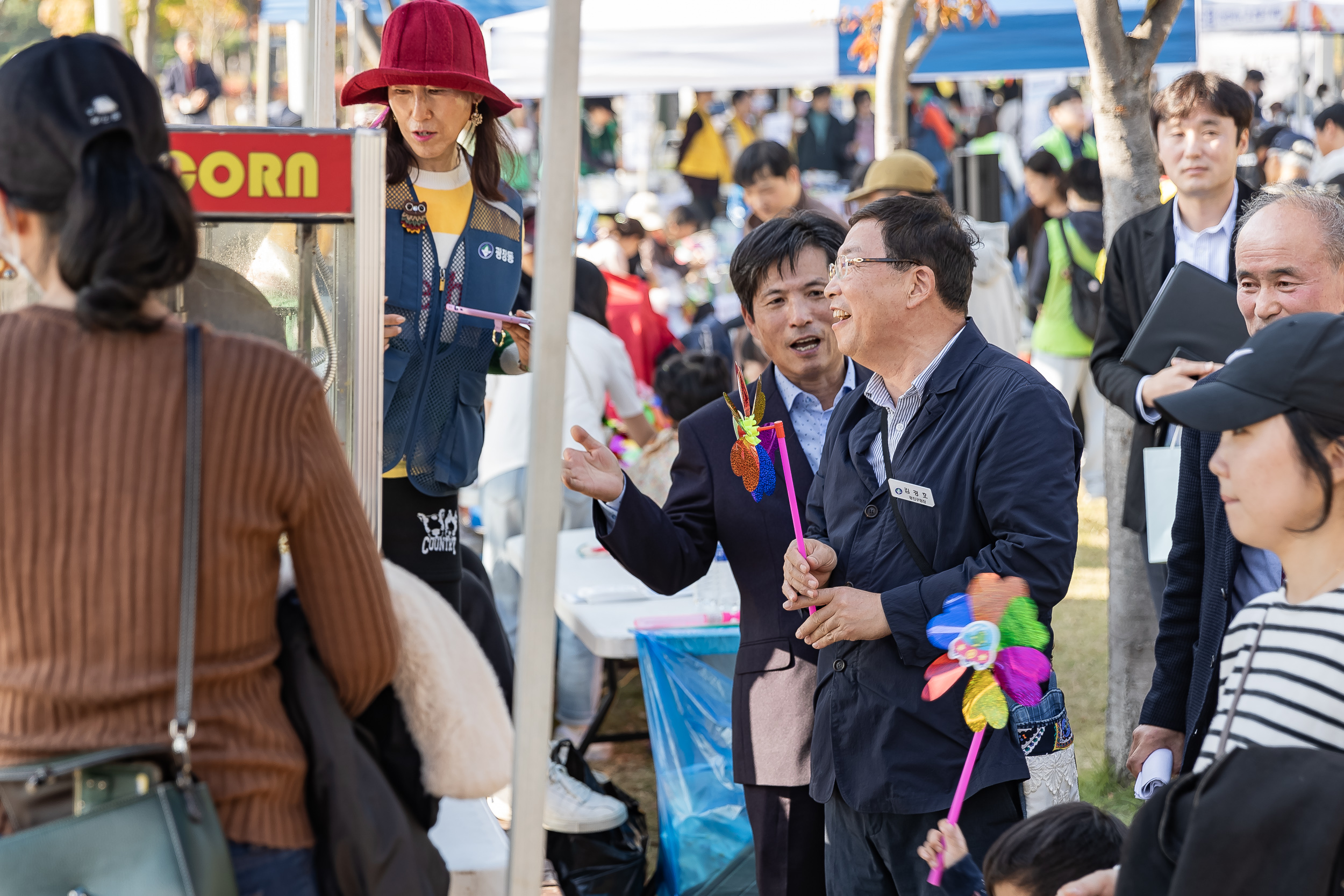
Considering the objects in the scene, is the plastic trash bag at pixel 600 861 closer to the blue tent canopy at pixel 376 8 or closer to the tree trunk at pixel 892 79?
the tree trunk at pixel 892 79

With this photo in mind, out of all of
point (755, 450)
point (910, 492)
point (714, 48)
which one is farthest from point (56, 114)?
point (714, 48)

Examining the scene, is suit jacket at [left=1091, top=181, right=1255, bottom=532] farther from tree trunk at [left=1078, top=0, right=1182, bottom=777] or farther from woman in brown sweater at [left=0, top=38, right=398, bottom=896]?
woman in brown sweater at [left=0, top=38, right=398, bottom=896]

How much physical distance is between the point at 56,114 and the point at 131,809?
2.39 ft

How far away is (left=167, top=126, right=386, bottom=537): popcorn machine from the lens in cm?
214

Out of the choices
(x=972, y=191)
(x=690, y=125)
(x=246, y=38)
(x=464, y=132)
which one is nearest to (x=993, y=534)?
(x=464, y=132)

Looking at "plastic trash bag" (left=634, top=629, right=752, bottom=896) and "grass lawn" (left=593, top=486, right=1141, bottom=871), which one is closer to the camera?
"plastic trash bag" (left=634, top=629, right=752, bottom=896)

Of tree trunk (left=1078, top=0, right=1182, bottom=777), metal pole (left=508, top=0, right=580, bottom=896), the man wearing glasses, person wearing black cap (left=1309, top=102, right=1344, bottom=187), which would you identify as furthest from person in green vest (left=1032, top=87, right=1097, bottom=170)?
metal pole (left=508, top=0, right=580, bottom=896)

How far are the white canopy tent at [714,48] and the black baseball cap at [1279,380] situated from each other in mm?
6143

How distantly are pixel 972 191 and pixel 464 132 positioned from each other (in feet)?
15.4

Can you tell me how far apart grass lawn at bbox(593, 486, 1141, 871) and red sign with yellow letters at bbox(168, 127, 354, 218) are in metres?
2.46

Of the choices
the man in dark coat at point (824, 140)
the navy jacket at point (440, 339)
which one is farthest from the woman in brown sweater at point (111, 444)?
the man in dark coat at point (824, 140)

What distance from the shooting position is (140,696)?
1371 millimetres

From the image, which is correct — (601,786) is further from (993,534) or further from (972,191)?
(972,191)

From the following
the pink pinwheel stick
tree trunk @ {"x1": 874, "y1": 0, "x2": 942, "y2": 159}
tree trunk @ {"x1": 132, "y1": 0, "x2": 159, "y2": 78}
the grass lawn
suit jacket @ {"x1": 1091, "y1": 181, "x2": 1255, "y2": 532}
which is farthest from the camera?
tree trunk @ {"x1": 132, "y1": 0, "x2": 159, "y2": 78}
